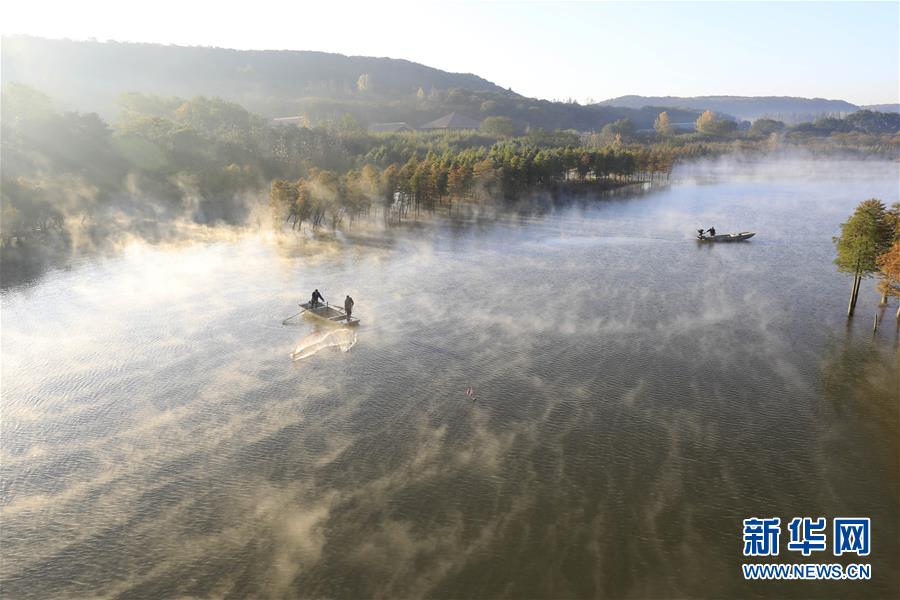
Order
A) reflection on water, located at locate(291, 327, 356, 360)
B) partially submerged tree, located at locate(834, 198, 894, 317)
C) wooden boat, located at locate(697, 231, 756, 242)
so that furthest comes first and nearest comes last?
wooden boat, located at locate(697, 231, 756, 242), partially submerged tree, located at locate(834, 198, 894, 317), reflection on water, located at locate(291, 327, 356, 360)

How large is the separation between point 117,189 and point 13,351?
66.6 metres

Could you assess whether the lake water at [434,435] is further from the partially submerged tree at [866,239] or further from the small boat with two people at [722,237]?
the small boat with two people at [722,237]

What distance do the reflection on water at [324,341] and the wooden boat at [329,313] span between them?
563 millimetres

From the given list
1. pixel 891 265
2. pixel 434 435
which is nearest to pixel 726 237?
pixel 891 265

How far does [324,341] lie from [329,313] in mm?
3562

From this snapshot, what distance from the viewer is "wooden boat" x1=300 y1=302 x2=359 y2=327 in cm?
3878

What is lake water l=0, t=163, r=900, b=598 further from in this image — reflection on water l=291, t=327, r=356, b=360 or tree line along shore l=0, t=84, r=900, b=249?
tree line along shore l=0, t=84, r=900, b=249

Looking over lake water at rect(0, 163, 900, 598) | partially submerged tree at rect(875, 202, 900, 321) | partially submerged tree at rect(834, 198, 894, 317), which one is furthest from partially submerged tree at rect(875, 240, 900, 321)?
lake water at rect(0, 163, 900, 598)

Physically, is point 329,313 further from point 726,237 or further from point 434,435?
point 726,237

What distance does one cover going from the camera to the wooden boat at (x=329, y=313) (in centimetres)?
3878

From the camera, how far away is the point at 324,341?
36531mm

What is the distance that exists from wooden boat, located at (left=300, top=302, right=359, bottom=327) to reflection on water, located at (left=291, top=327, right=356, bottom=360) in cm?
56

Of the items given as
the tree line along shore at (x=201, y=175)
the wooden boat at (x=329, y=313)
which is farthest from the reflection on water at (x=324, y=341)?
the tree line along shore at (x=201, y=175)

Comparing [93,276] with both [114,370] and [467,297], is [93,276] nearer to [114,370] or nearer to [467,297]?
[114,370]
